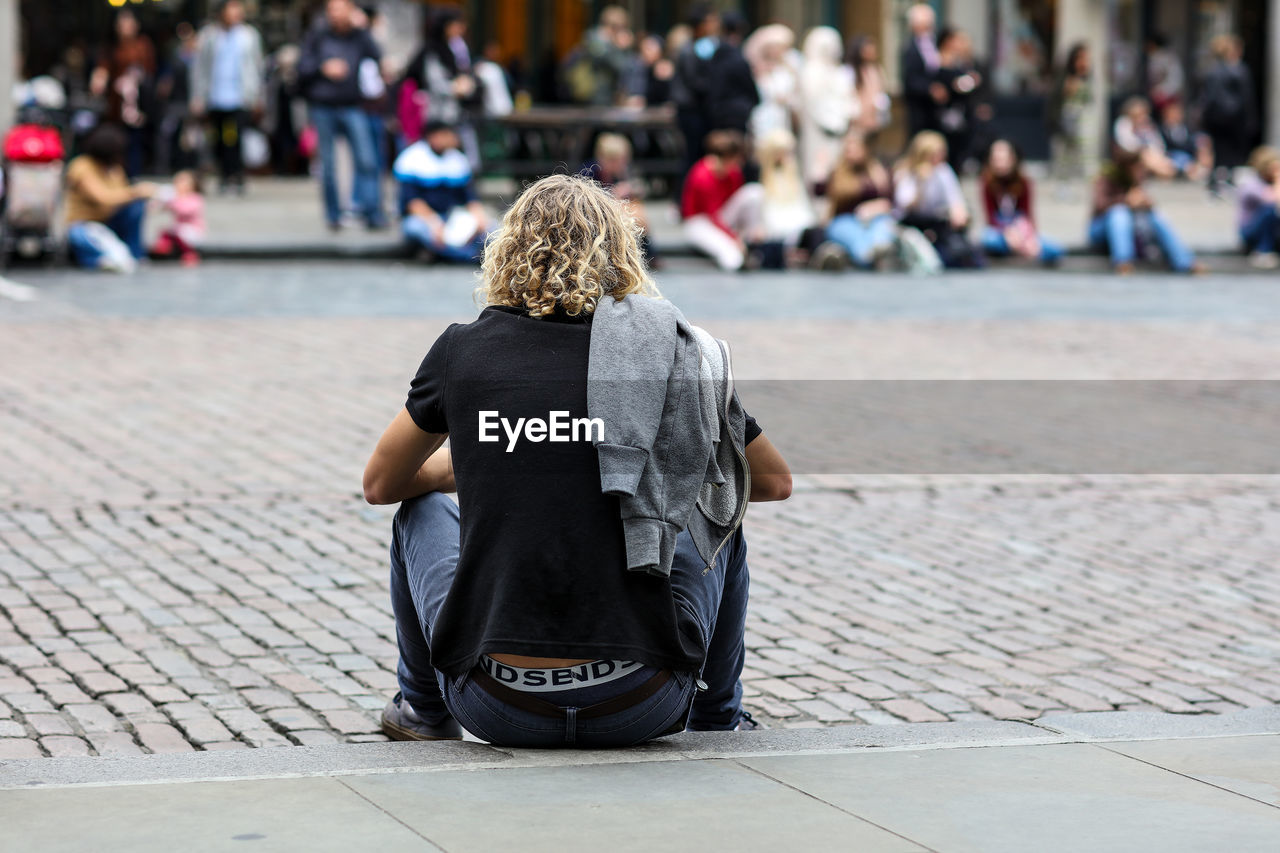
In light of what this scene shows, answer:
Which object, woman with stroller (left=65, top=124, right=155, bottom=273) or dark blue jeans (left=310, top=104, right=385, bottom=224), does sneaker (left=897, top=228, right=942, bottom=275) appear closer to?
dark blue jeans (left=310, top=104, right=385, bottom=224)

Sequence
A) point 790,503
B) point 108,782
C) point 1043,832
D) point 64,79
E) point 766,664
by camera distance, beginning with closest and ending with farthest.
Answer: point 1043,832 < point 108,782 < point 766,664 < point 790,503 < point 64,79

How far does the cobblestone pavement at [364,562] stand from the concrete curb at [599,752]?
1.48 ft

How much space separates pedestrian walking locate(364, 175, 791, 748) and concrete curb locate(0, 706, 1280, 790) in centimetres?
9

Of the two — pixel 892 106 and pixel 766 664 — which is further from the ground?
pixel 892 106

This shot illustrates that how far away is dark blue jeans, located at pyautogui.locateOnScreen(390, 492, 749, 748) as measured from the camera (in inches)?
157

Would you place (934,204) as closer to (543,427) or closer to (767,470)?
(767,470)

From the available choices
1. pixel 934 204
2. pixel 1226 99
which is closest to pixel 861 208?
pixel 934 204

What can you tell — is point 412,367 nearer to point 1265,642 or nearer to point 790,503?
point 790,503

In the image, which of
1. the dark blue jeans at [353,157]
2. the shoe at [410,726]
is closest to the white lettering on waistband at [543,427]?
the shoe at [410,726]

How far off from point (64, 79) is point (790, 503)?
19.3 metres

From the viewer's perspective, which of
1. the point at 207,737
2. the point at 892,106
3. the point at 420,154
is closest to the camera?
the point at 207,737

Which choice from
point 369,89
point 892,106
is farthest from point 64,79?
point 892,106

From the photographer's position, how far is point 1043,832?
3.44 m

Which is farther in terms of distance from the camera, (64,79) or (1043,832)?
(64,79)
